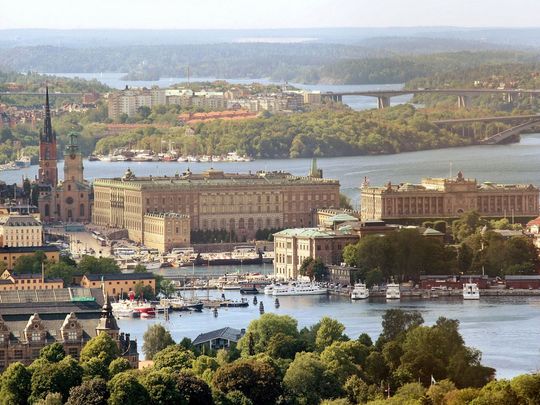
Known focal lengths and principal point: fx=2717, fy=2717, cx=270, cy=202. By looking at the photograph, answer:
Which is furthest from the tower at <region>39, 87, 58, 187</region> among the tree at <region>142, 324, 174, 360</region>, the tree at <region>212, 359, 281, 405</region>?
the tree at <region>212, 359, 281, 405</region>

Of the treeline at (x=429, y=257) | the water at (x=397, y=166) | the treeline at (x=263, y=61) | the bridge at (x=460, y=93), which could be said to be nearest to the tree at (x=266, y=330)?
the treeline at (x=429, y=257)

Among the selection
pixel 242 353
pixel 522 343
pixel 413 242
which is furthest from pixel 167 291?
pixel 242 353

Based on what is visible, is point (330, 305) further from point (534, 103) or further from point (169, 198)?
point (534, 103)

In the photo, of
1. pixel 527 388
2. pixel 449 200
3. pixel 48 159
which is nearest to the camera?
pixel 527 388

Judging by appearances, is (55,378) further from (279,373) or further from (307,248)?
(307,248)

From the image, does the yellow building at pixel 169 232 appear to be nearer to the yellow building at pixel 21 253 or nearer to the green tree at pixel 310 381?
the yellow building at pixel 21 253

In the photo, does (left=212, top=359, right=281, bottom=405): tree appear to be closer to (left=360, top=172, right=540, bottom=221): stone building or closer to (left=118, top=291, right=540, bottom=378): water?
(left=118, top=291, right=540, bottom=378): water

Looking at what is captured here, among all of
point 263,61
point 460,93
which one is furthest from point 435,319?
point 263,61
